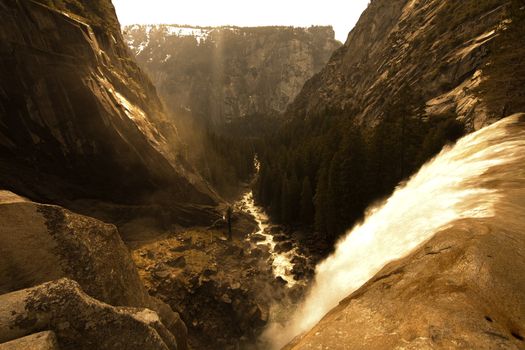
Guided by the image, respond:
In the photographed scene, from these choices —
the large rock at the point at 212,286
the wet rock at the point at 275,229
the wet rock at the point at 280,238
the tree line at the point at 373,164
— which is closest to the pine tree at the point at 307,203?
the tree line at the point at 373,164

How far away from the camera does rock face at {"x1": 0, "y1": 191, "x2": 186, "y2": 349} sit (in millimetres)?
8930

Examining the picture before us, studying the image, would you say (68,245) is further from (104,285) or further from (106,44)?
(106,44)

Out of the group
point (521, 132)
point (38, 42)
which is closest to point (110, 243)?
point (521, 132)

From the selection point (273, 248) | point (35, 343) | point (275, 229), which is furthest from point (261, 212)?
point (35, 343)

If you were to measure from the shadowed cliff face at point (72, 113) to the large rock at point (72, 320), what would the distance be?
36.0m

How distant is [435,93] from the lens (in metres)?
57.4

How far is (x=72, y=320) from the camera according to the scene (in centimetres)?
695

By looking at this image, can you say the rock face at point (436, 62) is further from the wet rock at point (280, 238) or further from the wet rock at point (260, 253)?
the wet rock at point (260, 253)

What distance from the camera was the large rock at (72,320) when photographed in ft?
20.9

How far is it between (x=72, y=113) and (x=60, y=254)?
33.2m

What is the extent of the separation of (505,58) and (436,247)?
84.5 feet

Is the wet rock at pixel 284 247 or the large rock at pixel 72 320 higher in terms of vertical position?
the large rock at pixel 72 320

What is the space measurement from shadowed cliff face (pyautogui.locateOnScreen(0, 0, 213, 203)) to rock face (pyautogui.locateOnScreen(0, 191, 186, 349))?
30402 millimetres

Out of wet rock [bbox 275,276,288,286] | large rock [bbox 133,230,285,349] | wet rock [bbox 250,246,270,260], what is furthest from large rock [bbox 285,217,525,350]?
wet rock [bbox 250,246,270,260]
